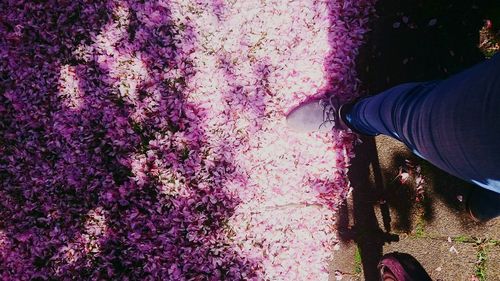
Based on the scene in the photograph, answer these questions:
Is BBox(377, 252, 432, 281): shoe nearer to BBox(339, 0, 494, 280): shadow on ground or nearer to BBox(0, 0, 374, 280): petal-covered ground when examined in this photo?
BBox(339, 0, 494, 280): shadow on ground

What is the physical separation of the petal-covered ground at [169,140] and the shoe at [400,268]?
48cm

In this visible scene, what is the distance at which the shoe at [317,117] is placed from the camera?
3330 mm

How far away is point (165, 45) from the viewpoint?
3.55 m

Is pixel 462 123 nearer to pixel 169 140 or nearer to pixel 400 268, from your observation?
pixel 400 268

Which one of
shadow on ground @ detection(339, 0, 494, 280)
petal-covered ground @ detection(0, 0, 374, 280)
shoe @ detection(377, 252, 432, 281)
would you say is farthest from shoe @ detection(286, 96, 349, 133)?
shoe @ detection(377, 252, 432, 281)

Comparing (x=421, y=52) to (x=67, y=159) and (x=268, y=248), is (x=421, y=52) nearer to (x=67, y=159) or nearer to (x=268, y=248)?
(x=268, y=248)

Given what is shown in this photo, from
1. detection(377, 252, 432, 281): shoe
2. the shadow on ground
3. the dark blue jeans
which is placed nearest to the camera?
the dark blue jeans

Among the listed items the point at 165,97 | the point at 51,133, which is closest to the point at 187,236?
the point at 165,97

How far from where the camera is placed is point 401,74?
3.60m

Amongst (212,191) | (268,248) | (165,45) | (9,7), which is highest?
(9,7)

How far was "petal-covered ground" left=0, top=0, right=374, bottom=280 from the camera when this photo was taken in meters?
3.35

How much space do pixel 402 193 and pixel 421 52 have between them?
1.29m

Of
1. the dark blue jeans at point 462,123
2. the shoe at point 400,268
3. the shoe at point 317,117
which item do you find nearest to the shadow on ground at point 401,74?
the shoe at point 400,268

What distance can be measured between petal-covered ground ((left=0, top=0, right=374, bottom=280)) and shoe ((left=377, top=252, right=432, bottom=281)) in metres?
0.48
